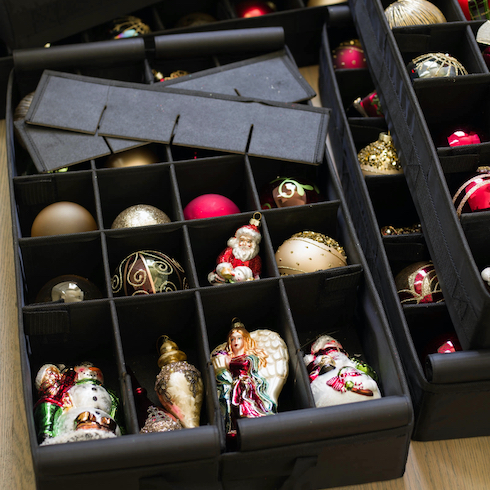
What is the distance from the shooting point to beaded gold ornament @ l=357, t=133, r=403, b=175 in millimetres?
2088

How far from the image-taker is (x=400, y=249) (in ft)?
6.25

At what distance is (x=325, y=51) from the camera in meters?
2.46

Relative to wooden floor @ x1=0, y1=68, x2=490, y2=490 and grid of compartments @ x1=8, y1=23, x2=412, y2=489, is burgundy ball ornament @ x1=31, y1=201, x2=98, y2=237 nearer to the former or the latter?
grid of compartments @ x1=8, y1=23, x2=412, y2=489

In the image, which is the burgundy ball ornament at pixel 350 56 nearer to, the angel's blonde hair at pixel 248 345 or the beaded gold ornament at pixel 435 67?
the beaded gold ornament at pixel 435 67

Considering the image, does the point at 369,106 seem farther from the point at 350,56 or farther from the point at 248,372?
the point at 248,372

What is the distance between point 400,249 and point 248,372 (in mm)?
570

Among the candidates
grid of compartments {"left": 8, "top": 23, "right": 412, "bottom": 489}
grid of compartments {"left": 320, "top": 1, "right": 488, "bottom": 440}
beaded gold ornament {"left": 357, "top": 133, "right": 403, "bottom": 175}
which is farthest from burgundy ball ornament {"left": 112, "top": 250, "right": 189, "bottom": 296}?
beaded gold ornament {"left": 357, "top": 133, "right": 403, "bottom": 175}

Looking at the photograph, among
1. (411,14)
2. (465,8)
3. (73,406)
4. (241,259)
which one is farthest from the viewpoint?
(465,8)

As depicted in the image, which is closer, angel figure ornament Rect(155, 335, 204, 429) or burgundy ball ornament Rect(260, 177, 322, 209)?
angel figure ornament Rect(155, 335, 204, 429)

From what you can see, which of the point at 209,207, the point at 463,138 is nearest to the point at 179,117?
the point at 209,207

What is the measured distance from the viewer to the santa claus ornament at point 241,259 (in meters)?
1.82

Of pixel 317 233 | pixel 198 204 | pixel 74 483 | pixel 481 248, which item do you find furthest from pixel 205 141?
pixel 74 483

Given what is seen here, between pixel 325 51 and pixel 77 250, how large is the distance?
118 cm

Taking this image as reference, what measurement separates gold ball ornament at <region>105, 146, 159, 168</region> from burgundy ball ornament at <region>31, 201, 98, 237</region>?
0.23 metres
